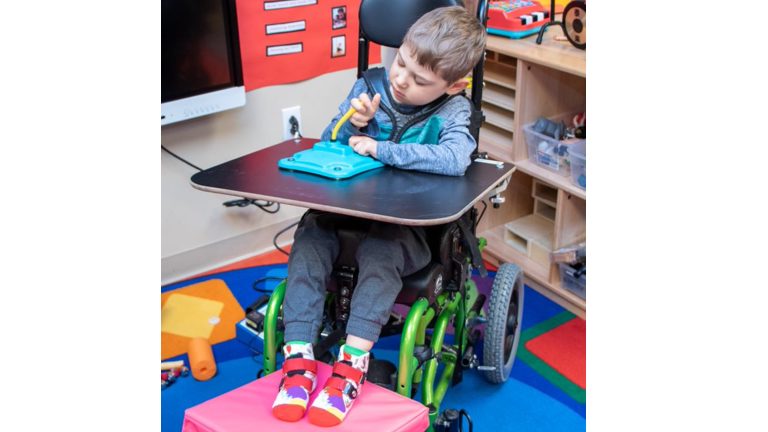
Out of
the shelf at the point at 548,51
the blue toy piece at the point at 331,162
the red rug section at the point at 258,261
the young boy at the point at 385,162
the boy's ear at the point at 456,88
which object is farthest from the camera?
the red rug section at the point at 258,261

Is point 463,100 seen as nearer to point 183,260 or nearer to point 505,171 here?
point 505,171


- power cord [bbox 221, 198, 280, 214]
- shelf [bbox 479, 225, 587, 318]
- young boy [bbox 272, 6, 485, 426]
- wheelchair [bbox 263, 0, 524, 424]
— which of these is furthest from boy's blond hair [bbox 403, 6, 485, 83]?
power cord [bbox 221, 198, 280, 214]

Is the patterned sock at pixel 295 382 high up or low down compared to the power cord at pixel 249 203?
up

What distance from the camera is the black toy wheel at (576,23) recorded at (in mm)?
2125

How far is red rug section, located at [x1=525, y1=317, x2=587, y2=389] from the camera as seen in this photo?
6.66 feet

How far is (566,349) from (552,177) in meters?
0.49

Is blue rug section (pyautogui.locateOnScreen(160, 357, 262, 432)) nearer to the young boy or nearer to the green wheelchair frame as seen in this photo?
the green wheelchair frame

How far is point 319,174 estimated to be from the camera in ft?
5.02

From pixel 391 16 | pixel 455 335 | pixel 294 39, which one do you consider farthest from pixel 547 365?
pixel 294 39

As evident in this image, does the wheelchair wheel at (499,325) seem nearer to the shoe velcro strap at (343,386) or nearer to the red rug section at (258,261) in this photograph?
the shoe velcro strap at (343,386)

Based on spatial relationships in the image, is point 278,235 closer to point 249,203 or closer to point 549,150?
point 249,203

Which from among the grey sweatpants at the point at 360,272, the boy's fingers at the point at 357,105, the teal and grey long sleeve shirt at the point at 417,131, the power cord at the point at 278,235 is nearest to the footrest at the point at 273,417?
the grey sweatpants at the point at 360,272

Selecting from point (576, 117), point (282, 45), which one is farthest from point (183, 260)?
point (576, 117)

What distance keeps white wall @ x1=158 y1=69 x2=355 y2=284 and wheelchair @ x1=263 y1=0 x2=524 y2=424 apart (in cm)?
70
